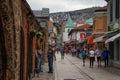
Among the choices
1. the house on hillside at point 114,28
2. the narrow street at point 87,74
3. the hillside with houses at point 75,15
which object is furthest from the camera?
the hillside with houses at point 75,15

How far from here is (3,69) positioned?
9.27 metres

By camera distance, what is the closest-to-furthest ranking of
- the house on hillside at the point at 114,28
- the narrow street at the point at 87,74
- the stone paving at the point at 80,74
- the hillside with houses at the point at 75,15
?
the stone paving at the point at 80,74, the narrow street at the point at 87,74, the house on hillside at the point at 114,28, the hillside with houses at the point at 75,15

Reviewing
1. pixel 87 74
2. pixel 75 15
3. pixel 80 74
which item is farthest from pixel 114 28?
pixel 75 15

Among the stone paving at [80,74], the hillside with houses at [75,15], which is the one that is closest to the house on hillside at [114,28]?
the stone paving at [80,74]

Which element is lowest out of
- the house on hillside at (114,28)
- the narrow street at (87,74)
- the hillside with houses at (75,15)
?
the narrow street at (87,74)

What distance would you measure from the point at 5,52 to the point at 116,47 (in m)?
25.6

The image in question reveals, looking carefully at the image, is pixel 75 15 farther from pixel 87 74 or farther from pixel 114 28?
pixel 87 74

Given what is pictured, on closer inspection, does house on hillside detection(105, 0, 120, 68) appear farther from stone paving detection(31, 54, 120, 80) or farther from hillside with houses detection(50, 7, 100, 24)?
hillside with houses detection(50, 7, 100, 24)

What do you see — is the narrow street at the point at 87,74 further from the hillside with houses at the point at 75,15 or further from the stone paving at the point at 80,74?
the hillside with houses at the point at 75,15

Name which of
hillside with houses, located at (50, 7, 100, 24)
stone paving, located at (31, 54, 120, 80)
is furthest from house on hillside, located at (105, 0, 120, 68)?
hillside with houses, located at (50, 7, 100, 24)

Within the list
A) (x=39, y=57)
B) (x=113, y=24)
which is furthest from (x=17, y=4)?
(x=113, y=24)

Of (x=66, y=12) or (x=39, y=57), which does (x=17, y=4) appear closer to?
(x=39, y=57)

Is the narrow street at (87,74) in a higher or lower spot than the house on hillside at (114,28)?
lower

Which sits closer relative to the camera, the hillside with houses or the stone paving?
the stone paving
